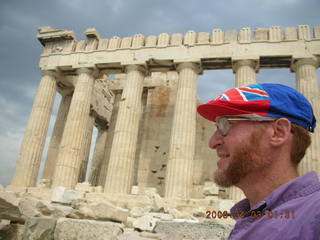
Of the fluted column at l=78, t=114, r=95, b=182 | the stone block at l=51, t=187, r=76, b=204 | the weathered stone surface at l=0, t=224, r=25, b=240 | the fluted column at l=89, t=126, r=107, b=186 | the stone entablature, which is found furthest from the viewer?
the fluted column at l=89, t=126, r=107, b=186

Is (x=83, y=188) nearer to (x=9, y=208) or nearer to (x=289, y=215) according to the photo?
(x=9, y=208)

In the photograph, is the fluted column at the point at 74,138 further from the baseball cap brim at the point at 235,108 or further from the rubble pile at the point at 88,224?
the baseball cap brim at the point at 235,108

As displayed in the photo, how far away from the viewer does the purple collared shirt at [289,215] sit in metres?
1.07

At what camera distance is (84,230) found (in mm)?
5184

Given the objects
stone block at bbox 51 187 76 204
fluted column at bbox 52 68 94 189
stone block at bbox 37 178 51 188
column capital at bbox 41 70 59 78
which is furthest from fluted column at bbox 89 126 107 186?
stone block at bbox 51 187 76 204

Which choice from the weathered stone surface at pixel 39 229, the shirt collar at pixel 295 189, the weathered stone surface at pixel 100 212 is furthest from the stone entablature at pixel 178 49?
the shirt collar at pixel 295 189

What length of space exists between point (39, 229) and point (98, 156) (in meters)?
18.6

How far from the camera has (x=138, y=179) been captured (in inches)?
744

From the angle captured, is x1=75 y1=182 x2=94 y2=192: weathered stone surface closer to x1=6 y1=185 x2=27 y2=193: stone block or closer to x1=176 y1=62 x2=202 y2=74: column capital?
x1=6 y1=185 x2=27 y2=193: stone block

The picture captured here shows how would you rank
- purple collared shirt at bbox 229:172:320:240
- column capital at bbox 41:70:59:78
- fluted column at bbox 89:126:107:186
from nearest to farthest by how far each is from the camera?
purple collared shirt at bbox 229:172:320:240 < column capital at bbox 41:70:59:78 < fluted column at bbox 89:126:107:186

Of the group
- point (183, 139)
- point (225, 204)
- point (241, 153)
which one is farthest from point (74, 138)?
point (241, 153)

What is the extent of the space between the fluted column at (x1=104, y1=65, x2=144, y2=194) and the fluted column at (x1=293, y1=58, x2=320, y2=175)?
26.7 feet

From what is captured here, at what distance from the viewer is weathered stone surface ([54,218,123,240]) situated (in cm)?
513

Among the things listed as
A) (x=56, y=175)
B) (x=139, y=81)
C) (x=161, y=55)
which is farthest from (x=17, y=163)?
(x=161, y=55)
